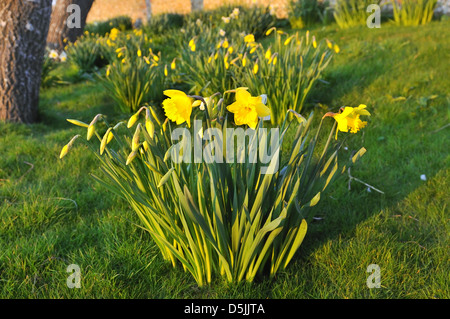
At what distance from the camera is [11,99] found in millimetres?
4004

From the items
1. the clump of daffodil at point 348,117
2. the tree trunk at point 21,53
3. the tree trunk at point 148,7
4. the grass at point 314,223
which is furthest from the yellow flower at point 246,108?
the tree trunk at point 148,7

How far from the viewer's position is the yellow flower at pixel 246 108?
1.46 m

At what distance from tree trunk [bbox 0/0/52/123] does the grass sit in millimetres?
219

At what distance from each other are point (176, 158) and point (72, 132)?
8.34ft

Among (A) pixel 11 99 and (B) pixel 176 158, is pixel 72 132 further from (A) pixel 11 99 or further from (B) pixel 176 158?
(B) pixel 176 158

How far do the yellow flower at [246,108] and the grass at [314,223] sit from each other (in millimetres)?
811

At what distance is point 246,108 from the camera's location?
4.91 ft

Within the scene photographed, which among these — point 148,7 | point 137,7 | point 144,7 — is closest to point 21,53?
point 148,7

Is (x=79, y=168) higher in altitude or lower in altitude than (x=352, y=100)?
lower

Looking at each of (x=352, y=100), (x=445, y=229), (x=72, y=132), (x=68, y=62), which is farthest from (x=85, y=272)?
(x=68, y=62)

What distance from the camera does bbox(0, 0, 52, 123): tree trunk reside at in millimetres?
3787

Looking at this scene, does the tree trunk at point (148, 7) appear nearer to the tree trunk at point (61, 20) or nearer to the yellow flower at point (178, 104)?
the tree trunk at point (61, 20)

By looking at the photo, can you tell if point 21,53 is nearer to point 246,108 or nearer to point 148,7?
point 246,108

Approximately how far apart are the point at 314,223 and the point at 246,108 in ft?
3.83
